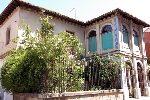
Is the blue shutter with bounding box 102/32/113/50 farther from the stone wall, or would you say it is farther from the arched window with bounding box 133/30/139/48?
the stone wall

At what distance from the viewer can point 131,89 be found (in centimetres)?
1288

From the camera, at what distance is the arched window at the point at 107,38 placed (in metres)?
12.9

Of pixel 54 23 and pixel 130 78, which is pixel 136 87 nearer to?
pixel 130 78

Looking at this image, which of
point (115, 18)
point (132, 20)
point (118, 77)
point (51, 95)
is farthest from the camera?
point (132, 20)

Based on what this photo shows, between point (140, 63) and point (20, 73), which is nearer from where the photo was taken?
point (20, 73)

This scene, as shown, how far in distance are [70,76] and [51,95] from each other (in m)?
1.68

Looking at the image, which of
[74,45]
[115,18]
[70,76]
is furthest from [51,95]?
[115,18]

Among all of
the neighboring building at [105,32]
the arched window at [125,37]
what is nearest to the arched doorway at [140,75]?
the neighboring building at [105,32]

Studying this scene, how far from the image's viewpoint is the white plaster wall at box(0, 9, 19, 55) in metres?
11.1

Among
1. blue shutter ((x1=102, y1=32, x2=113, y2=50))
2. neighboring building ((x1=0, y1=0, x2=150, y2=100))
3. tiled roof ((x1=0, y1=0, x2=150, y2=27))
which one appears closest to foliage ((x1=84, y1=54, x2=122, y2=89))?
neighboring building ((x1=0, y1=0, x2=150, y2=100))

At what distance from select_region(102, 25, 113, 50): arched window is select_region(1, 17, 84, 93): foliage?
5.62 m

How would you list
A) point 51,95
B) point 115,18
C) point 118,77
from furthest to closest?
point 115,18
point 118,77
point 51,95

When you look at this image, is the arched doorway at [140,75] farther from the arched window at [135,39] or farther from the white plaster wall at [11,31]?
the white plaster wall at [11,31]

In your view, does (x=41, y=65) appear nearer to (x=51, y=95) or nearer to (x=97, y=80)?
(x=51, y=95)
